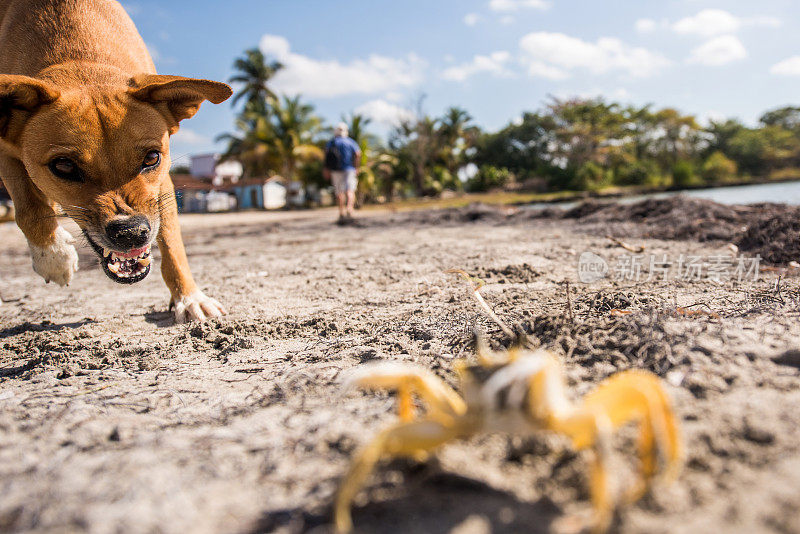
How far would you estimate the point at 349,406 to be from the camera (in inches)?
71.2

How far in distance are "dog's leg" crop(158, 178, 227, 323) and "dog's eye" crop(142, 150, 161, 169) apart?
1.10 feet

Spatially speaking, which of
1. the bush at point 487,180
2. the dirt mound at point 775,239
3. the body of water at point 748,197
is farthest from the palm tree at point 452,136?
the dirt mound at point 775,239

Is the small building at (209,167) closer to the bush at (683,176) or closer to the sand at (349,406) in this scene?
the bush at (683,176)

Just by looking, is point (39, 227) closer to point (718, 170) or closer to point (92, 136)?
point (92, 136)

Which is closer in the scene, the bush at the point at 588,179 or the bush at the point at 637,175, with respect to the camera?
the bush at the point at 588,179

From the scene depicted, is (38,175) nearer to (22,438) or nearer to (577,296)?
(22,438)

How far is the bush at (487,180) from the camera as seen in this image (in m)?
40.8

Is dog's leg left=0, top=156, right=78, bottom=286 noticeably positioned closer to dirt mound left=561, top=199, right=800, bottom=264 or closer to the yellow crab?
the yellow crab

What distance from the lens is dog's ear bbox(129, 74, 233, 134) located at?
2854 millimetres

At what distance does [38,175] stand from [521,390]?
3027 mm

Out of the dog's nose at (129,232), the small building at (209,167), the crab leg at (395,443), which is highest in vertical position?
the small building at (209,167)

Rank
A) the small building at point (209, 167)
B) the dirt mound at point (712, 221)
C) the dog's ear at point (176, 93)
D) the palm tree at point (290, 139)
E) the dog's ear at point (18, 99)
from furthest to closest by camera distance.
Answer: the small building at point (209, 167) < the palm tree at point (290, 139) < the dirt mound at point (712, 221) < the dog's ear at point (176, 93) < the dog's ear at point (18, 99)

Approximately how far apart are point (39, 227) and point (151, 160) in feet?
3.64

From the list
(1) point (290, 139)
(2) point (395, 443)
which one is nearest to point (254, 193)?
(1) point (290, 139)
